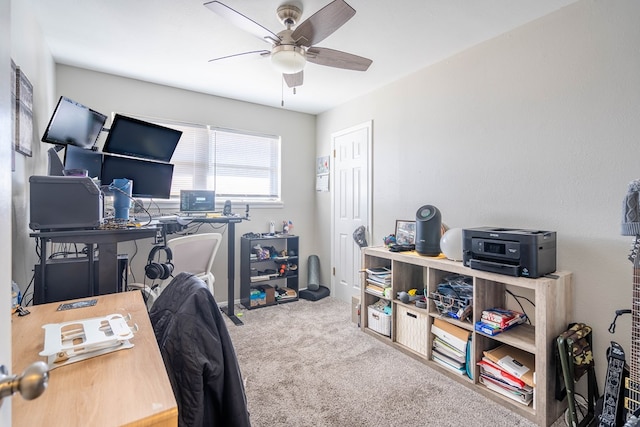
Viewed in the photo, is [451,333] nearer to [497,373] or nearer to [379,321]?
[497,373]

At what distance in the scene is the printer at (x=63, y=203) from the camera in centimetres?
152

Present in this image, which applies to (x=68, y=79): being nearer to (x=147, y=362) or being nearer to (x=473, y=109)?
(x=147, y=362)

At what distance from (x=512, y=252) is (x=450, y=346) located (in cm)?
84

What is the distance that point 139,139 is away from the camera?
8.57 feet

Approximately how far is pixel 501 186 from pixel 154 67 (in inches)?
125

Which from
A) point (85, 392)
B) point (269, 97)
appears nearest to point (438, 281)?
point (85, 392)

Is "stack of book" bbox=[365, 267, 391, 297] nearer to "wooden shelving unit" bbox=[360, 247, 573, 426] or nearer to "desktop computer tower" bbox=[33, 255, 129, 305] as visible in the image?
"wooden shelving unit" bbox=[360, 247, 573, 426]

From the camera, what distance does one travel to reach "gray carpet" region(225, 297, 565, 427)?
179 centimetres

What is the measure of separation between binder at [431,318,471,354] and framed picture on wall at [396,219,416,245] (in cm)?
77

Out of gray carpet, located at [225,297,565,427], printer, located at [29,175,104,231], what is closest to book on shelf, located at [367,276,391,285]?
gray carpet, located at [225,297,565,427]

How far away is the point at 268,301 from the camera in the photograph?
3.71m

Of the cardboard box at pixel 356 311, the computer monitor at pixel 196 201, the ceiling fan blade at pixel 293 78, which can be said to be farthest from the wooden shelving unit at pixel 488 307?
the computer monitor at pixel 196 201

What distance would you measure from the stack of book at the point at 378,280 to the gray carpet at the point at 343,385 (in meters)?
0.43

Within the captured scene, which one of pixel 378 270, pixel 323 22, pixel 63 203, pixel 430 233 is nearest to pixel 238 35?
pixel 323 22
